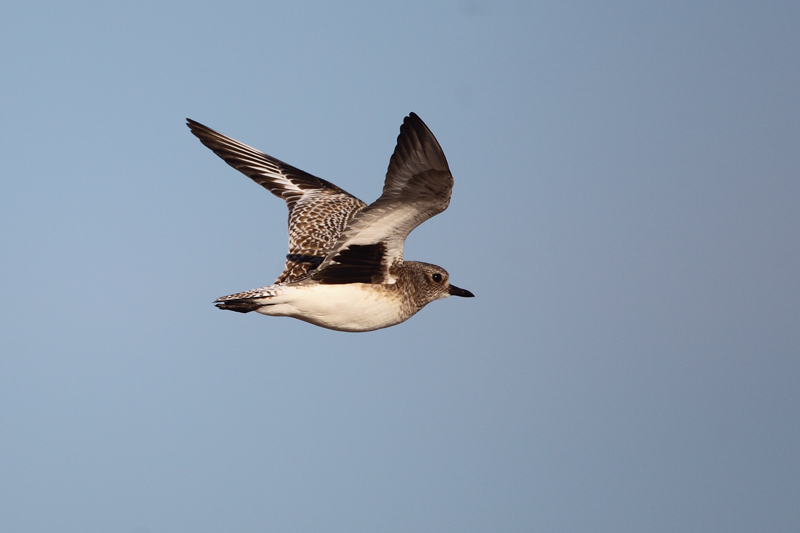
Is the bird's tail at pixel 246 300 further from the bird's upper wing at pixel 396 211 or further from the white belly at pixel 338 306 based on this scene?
→ the bird's upper wing at pixel 396 211

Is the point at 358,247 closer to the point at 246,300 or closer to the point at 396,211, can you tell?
the point at 396,211

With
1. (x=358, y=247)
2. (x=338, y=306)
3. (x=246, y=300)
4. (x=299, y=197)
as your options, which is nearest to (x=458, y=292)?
(x=338, y=306)

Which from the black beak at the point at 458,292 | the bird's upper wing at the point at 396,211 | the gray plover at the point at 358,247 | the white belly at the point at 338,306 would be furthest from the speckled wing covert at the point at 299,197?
the black beak at the point at 458,292

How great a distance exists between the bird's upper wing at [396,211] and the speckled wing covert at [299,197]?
55.7 inches

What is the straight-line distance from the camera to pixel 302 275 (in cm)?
1184

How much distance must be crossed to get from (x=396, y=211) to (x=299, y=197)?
13.8ft

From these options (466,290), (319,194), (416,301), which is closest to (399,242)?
(416,301)

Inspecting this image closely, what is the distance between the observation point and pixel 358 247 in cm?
1070

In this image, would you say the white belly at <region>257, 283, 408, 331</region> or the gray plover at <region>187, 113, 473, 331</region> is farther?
the white belly at <region>257, 283, 408, 331</region>

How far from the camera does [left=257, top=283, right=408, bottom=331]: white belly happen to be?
1082 cm

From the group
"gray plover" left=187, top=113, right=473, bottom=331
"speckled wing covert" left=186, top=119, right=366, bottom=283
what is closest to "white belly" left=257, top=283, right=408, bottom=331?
"gray plover" left=187, top=113, right=473, bottom=331

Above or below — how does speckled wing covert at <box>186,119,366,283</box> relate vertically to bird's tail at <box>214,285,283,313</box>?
above

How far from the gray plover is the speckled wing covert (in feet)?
0.05

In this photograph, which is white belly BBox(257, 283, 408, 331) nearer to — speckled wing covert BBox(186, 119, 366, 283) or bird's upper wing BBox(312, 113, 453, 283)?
bird's upper wing BBox(312, 113, 453, 283)
